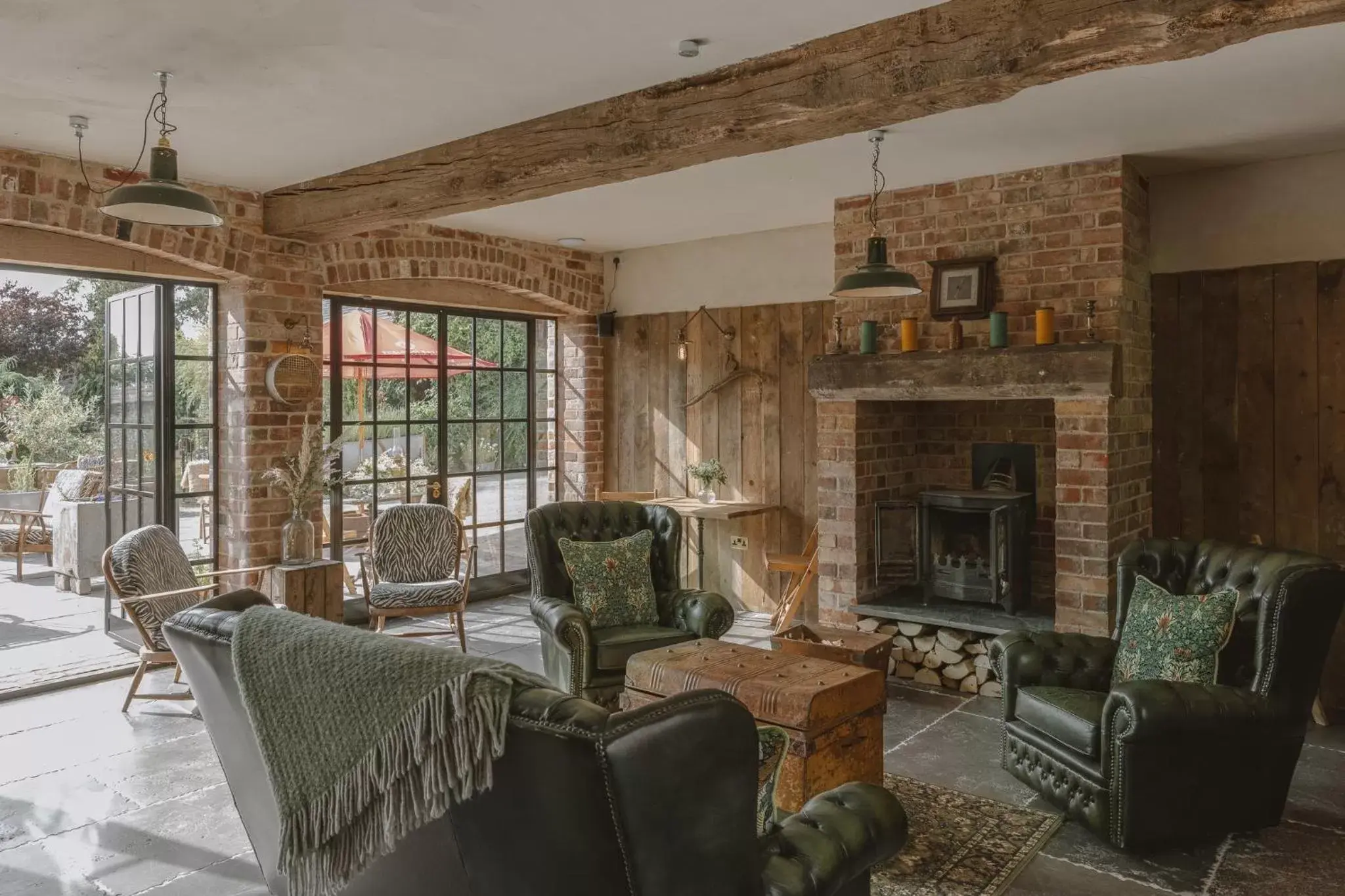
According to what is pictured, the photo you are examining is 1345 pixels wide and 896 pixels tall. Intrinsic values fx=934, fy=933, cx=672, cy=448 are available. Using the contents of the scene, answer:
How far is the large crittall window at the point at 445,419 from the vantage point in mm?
6230

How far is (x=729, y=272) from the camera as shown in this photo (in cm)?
683

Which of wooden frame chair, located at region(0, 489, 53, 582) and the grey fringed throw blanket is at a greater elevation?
the grey fringed throw blanket

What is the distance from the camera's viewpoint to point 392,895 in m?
1.87

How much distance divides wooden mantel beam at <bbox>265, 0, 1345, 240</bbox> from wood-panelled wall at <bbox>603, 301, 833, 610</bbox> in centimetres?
264

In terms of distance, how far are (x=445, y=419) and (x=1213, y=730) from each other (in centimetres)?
521

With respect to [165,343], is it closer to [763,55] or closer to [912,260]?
[763,55]

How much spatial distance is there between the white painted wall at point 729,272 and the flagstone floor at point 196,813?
3.01m

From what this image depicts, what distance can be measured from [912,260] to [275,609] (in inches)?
162

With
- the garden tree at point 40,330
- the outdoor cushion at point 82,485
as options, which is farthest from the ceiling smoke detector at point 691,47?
the garden tree at point 40,330

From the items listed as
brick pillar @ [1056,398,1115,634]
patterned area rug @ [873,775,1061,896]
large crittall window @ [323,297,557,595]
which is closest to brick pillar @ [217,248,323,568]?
large crittall window @ [323,297,557,595]

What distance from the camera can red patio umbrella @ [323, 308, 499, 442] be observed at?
6230 millimetres

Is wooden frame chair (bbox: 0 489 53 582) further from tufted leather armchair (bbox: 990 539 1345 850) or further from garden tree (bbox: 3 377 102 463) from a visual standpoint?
tufted leather armchair (bbox: 990 539 1345 850)

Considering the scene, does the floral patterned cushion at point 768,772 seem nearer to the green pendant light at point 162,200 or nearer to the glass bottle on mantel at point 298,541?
the green pendant light at point 162,200

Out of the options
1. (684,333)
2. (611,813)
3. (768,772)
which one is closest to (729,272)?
(684,333)
